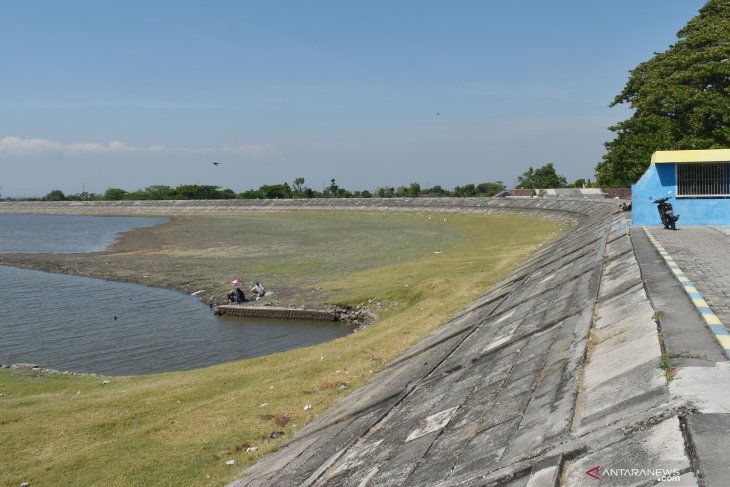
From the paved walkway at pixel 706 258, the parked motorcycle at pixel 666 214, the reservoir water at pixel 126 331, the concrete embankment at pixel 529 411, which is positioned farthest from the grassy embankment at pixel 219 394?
the paved walkway at pixel 706 258

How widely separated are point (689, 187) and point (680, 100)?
12.4 m

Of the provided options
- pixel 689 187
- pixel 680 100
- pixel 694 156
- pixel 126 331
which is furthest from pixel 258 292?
pixel 680 100

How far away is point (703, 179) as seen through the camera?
23.7 m

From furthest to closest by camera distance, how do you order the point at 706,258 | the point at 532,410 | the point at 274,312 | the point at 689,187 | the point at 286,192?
the point at 286,192 → the point at 274,312 → the point at 689,187 → the point at 706,258 → the point at 532,410

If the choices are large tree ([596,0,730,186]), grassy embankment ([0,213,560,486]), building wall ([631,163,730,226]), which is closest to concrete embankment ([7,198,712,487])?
grassy embankment ([0,213,560,486])

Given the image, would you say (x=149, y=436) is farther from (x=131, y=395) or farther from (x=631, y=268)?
(x=631, y=268)

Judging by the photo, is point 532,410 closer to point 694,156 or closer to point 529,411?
point 529,411

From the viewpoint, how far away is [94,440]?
1395 centimetres

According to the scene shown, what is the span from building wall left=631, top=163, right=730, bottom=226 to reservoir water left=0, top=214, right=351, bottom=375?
1353 centimetres

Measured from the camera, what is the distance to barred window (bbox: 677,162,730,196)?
2344 centimetres

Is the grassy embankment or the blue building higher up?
the blue building

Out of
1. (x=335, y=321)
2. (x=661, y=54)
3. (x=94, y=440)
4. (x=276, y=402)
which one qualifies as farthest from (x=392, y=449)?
(x=661, y=54)

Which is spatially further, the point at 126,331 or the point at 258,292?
the point at 258,292

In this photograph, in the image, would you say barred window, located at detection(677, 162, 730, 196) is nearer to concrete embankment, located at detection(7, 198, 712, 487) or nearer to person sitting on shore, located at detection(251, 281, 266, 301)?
concrete embankment, located at detection(7, 198, 712, 487)
